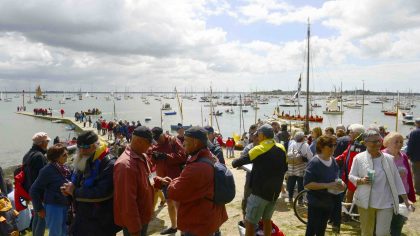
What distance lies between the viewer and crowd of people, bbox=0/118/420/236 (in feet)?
9.87

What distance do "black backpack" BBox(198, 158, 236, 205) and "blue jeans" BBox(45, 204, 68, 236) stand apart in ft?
6.94

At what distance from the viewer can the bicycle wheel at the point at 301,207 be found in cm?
558

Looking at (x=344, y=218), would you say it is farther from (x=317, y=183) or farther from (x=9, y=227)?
(x=9, y=227)

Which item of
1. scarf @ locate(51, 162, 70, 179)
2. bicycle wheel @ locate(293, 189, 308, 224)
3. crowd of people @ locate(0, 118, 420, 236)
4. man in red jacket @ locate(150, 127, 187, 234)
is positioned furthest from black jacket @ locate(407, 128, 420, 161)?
scarf @ locate(51, 162, 70, 179)

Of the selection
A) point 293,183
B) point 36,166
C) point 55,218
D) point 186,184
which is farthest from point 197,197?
point 293,183

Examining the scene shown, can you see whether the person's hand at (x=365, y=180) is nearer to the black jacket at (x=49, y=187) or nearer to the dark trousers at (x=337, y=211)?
the dark trousers at (x=337, y=211)

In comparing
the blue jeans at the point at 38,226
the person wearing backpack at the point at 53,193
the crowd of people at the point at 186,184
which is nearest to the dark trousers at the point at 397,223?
the crowd of people at the point at 186,184

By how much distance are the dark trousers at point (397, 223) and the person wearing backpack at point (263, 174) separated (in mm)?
1431

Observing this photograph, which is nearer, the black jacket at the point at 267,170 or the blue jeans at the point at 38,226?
the black jacket at the point at 267,170

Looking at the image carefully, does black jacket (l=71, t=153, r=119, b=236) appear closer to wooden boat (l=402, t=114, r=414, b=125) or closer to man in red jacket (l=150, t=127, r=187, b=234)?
man in red jacket (l=150, t=127, r=187, b=234)

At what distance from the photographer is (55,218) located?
3947 millimetres

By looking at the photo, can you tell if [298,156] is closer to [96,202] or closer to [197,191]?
[197,191]

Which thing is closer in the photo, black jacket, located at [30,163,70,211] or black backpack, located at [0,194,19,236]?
black jacket, located at [30,163,70,211]

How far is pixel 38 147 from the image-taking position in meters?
4.62
